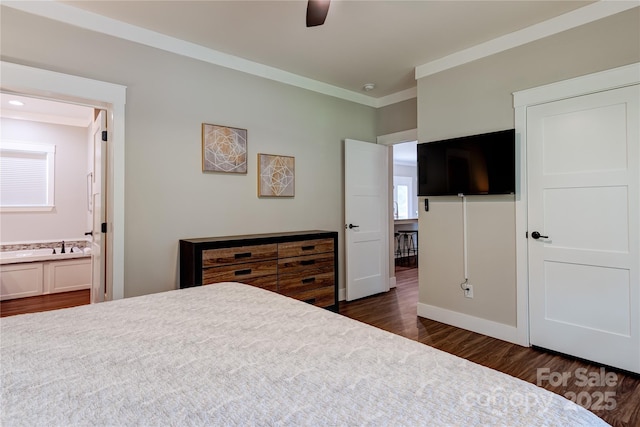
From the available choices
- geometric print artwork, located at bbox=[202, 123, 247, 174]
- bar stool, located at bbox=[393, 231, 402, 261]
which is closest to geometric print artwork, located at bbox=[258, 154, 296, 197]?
geometric print artwork, located at bbox=[202, 123, 247, 174]

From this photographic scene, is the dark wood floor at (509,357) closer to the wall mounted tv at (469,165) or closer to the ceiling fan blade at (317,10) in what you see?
the wall mounted tv at (469,165)

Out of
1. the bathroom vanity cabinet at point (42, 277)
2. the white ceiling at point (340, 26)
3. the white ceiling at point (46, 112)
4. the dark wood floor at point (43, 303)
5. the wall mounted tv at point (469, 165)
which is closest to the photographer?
the white ceiling at point (340, 26)

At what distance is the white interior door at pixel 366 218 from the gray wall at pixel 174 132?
0.61m

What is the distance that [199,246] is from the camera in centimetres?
271

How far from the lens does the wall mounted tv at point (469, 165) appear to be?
9.36 ft

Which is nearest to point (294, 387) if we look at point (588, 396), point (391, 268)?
point (588, 396)

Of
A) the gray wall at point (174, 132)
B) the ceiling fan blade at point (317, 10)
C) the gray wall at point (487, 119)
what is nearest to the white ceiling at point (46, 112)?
the gray wall at point (174, 132)

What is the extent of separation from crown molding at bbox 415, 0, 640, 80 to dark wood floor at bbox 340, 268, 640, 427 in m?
2.56

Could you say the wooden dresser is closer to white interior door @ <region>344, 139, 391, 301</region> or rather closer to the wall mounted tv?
white interior door @ <region>344, 139, 391, 301</region>

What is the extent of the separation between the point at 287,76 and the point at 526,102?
91.6 inches

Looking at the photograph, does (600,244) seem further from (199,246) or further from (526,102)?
(199,246)

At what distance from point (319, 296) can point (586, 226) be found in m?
2.37

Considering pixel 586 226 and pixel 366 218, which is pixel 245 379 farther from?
pixel 366 218

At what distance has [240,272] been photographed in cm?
293
